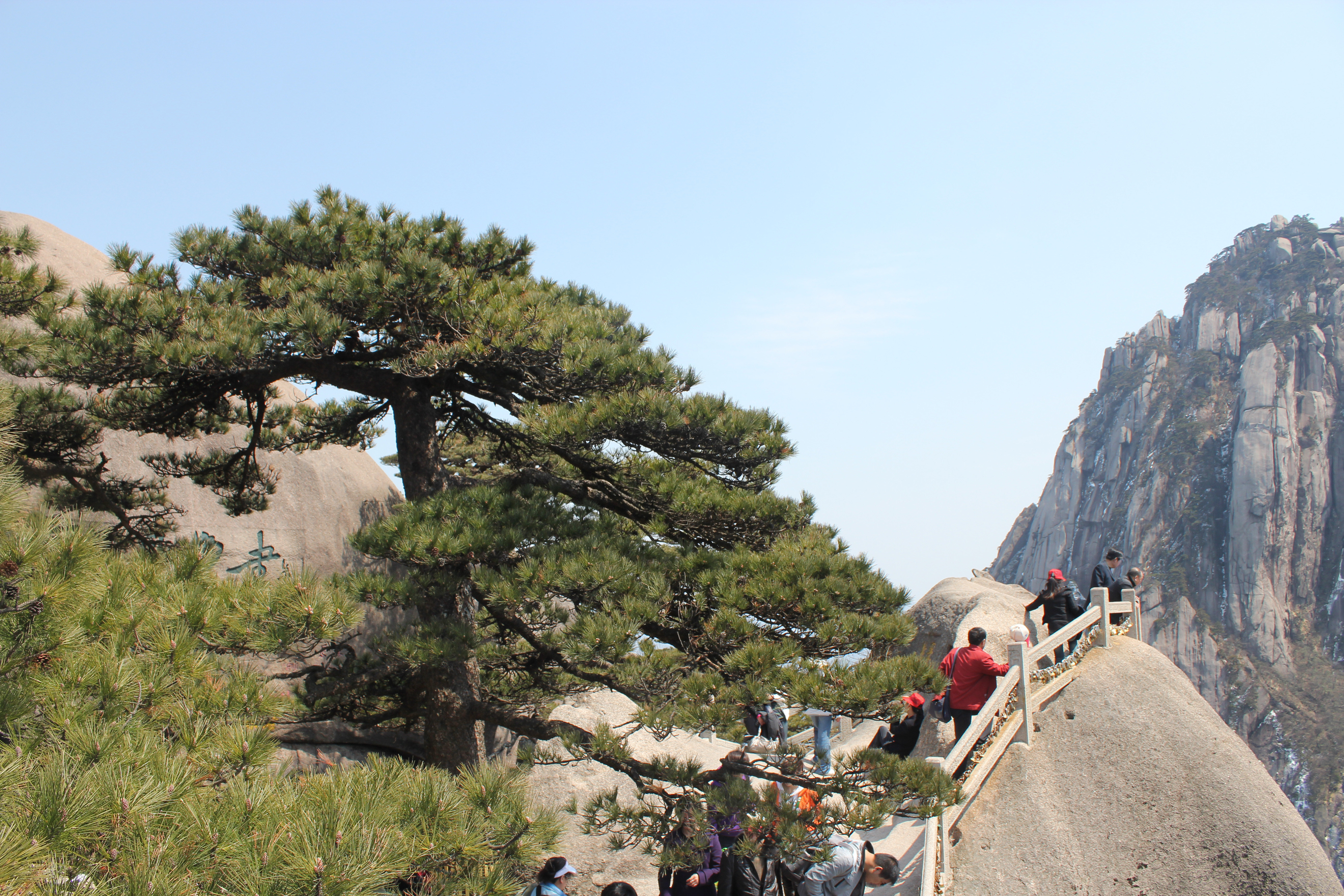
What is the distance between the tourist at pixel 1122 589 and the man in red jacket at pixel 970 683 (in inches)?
101

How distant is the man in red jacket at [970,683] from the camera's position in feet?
22.0

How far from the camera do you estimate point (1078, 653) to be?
8047mm

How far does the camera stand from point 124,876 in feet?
7.11

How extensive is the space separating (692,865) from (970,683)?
349cm

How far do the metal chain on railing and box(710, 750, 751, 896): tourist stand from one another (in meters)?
4.08

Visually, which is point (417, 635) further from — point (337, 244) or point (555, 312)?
point (337, 244)

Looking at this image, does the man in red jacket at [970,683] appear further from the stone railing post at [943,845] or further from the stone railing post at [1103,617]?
the stone railing post at [1103,617]

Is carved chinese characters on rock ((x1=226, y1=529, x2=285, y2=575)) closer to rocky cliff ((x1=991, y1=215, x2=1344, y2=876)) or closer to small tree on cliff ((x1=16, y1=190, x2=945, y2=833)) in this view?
small tree on cliff ((x1=16, y1=190, x2=945, y2=833))

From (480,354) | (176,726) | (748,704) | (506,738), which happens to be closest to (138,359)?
(480,354)

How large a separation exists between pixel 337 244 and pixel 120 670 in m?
3.71

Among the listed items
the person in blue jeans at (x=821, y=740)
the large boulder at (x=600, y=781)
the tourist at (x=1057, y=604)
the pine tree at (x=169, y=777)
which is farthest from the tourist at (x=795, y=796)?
the tourist at (x=1057, y=604)

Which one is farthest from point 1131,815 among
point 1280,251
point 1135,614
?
point 1280,251

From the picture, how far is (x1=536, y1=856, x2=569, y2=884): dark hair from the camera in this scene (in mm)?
4047

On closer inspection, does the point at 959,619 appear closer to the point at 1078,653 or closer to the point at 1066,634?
the point at 1078,653
